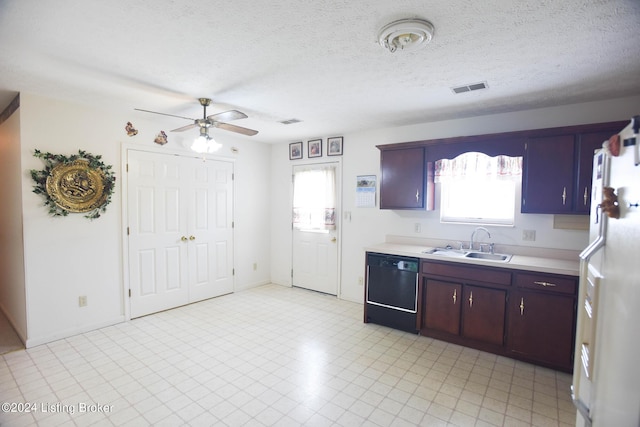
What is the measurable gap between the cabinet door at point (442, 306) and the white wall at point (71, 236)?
3.55m

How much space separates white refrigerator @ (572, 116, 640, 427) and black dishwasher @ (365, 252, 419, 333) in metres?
1.95

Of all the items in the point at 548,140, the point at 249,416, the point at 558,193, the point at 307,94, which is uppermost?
the point at 307,94

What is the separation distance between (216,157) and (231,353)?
281cm

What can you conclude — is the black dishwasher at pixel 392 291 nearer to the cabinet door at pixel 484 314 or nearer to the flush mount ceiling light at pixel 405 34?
the cabinet door at pixel 484 314

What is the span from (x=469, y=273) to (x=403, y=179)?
131cm

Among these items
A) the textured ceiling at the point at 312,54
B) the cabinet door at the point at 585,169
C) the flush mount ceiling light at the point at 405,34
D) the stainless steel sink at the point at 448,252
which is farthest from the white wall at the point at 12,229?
the cabinet door at the point at 585,169

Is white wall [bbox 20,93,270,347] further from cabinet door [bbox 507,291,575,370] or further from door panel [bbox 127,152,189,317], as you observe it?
cabinet door [bbox 507,291,575,370]

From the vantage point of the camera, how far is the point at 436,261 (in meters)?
3.27

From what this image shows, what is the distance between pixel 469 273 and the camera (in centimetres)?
309

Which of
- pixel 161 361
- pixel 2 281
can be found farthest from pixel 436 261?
pixel 2 281

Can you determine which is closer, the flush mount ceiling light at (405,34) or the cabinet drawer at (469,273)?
the flush mount ceiling light at (405,34)

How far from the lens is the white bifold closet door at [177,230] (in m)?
3.83

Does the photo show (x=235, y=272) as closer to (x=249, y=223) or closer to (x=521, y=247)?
(x=249, y=223)

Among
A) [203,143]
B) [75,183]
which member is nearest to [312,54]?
[203,143]
